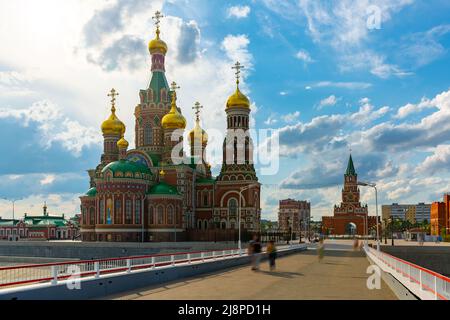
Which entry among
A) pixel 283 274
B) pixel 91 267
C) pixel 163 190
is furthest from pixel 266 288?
pixel 163 190

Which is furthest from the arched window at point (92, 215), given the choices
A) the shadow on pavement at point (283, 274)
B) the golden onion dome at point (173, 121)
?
the shadow on pavement at point (283, 274)

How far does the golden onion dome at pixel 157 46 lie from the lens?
88.6 m

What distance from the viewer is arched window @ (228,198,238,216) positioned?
80812mm

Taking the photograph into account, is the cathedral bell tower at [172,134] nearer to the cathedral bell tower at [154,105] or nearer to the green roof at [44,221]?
the cathedral bell tower at [154,105]

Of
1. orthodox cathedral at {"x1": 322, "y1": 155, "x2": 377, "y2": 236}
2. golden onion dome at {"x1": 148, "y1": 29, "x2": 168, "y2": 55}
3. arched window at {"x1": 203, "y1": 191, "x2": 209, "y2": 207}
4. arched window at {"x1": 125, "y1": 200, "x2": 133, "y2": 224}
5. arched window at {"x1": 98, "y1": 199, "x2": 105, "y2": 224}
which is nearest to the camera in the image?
arched window at {"x1": 125, "y1": 200, "x2": 133, "y2": 224}

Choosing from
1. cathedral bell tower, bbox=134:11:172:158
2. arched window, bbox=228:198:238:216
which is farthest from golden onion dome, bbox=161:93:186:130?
arched window, bbox=228:198:238:216

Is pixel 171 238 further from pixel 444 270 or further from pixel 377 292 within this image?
pixel 377 292

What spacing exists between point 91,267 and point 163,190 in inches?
1905

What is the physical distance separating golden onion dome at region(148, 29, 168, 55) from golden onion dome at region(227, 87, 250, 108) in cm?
1597

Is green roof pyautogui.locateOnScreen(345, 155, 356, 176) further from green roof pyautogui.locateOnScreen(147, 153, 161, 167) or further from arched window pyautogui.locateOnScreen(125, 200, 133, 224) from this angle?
arched window pyautogui.locateOnScreen(125, 200, 133, 224)

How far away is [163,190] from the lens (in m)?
72.9

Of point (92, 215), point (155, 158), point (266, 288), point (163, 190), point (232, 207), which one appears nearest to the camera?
point (266, 288)

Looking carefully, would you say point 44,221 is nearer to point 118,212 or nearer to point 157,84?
point 157,84
